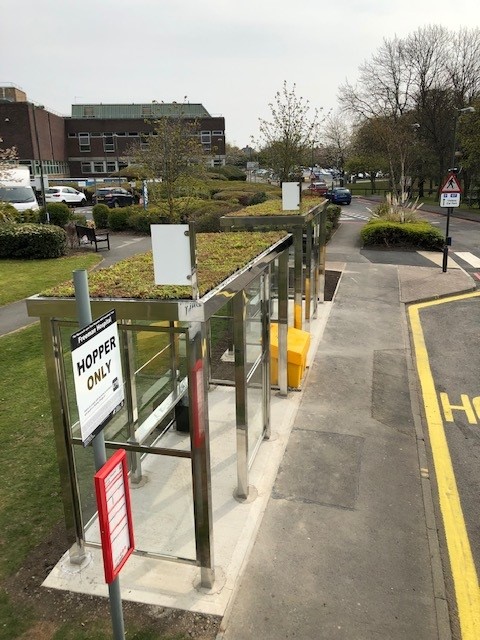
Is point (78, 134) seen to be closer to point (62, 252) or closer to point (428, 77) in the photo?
point (428, 77)

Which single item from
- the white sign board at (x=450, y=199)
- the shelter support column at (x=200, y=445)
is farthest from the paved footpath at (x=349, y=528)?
the white sign board at (x=450, y=199)

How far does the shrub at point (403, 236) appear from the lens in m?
20.4

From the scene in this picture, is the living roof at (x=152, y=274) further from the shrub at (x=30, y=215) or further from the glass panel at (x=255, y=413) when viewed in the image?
the shrub at (x=30, y=215)

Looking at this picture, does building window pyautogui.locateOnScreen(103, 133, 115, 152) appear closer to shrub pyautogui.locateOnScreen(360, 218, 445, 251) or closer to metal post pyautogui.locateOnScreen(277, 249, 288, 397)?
shrub pyautogui.locateOnScreen(360, 218, 445, 251)

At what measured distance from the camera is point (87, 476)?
4.38m

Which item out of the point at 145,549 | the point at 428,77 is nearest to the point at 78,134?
the point at 428,77

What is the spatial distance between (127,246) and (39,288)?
788 centimetres

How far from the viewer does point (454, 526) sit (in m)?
4.86

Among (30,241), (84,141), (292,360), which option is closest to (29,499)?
(292,360)

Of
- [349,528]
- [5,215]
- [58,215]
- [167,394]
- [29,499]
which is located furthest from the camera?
[58,215]

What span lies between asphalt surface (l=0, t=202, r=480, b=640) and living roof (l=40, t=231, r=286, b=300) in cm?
232

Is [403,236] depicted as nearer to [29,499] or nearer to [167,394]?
[167,394]

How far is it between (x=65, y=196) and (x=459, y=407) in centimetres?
3376

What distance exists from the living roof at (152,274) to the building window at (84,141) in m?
56.7
